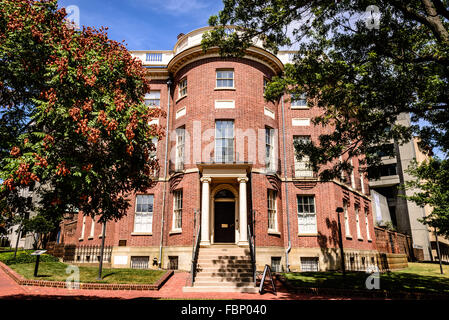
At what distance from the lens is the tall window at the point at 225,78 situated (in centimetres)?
1939

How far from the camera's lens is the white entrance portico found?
55.0 feet

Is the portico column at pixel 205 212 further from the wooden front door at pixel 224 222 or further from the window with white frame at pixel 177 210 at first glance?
the window with white frame at pixel 177 210

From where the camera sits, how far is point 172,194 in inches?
763

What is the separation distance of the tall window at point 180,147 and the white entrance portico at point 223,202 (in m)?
2.15

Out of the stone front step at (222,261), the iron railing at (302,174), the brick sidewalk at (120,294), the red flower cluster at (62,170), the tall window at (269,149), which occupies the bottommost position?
the brick sidewalk at (120,294)

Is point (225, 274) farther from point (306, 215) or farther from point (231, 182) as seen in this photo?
point (306, 215)

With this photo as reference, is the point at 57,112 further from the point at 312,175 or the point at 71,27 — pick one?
the point at 312,175

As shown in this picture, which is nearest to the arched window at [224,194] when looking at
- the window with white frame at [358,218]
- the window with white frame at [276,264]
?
the window with white frame at [276,264]

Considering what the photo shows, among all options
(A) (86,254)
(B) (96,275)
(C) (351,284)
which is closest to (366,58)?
(C) (351,284)

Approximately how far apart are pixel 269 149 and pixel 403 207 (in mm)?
29581

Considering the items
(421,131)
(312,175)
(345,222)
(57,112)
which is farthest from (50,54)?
(345,222)

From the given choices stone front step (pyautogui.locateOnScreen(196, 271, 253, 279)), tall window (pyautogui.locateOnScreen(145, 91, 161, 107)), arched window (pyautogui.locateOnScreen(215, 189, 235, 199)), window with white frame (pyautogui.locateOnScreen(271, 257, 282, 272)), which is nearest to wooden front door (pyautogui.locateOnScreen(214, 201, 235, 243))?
arched window (pyautogui.locateOnScreen(215, 189, 235, 199))

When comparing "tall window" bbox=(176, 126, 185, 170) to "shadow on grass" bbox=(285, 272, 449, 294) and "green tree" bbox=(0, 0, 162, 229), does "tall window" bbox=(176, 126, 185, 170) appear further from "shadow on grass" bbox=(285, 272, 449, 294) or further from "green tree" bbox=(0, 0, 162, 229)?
"green tree" bbox=(0, 0, 162, 229)
